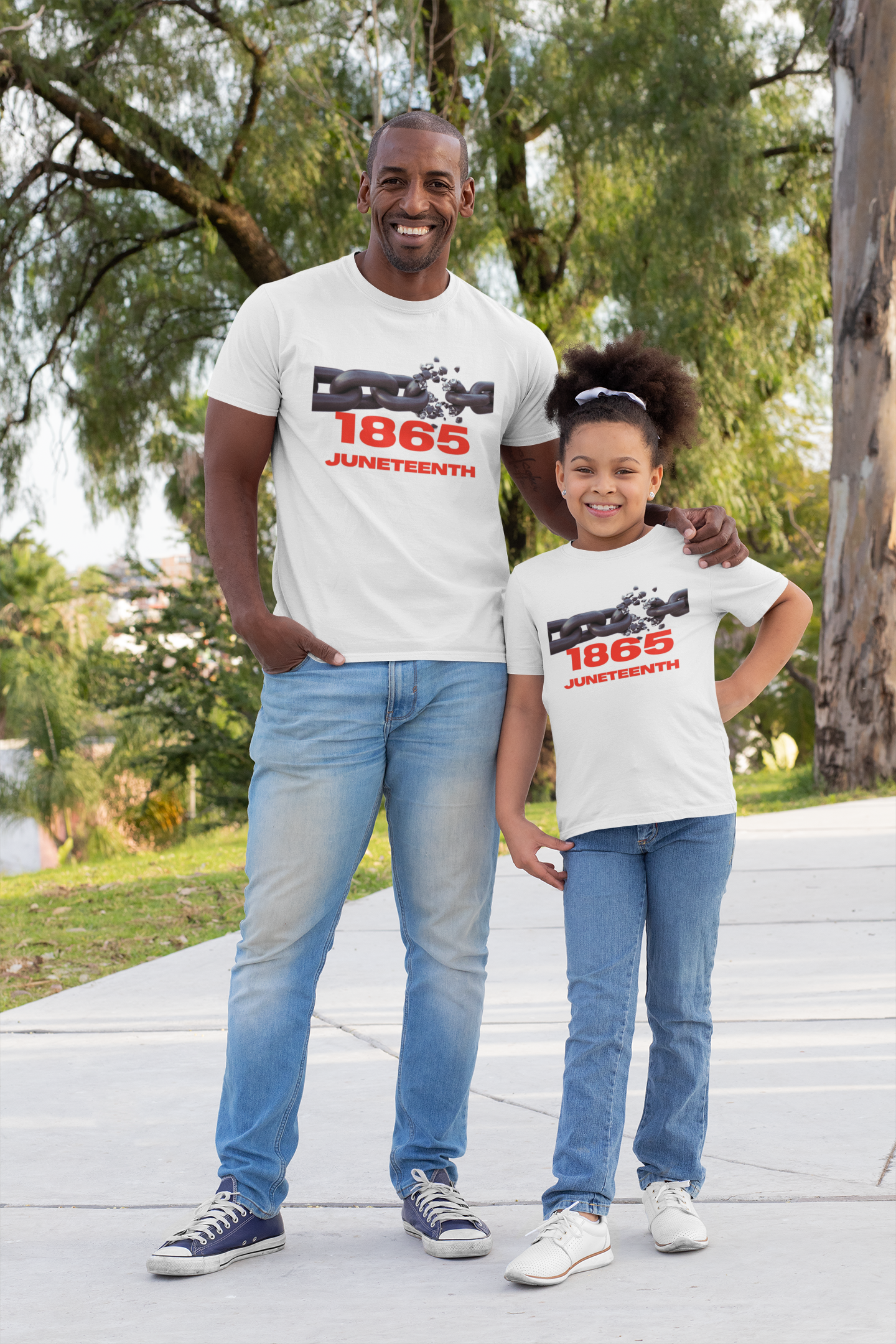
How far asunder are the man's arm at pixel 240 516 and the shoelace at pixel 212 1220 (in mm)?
905

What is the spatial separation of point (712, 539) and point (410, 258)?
2.38 feet

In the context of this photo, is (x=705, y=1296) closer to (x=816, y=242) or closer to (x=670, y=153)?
(x=670, y=153)

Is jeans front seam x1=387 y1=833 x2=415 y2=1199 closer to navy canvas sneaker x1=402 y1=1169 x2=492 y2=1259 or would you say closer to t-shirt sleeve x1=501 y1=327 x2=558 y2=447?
navy canvas sneaker x1=402 y1=1169 x2=492 y2=1259

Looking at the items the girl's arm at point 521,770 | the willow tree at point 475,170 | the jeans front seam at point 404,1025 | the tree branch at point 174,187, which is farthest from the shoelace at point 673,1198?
the tree branch at point 174,187

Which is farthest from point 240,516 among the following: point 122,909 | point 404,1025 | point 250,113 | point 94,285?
point 94,285

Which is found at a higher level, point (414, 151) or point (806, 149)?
point (806, 149)

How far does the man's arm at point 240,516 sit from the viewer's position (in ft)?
7.73

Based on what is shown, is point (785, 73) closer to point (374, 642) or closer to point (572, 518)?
point (572, 518)

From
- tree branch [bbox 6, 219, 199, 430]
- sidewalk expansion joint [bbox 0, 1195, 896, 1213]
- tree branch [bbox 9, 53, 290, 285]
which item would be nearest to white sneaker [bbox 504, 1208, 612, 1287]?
sidewalk expansion joint [bbox 0, 1195, 896, 1213]

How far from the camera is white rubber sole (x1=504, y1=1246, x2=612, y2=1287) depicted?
2.12 metres

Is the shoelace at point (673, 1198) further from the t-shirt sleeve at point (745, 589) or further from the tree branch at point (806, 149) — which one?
the tree branch at point (806, 149)

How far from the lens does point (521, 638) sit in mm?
2422

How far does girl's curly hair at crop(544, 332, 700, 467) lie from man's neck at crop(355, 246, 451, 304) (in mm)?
282

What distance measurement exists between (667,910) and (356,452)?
0.95 metres
